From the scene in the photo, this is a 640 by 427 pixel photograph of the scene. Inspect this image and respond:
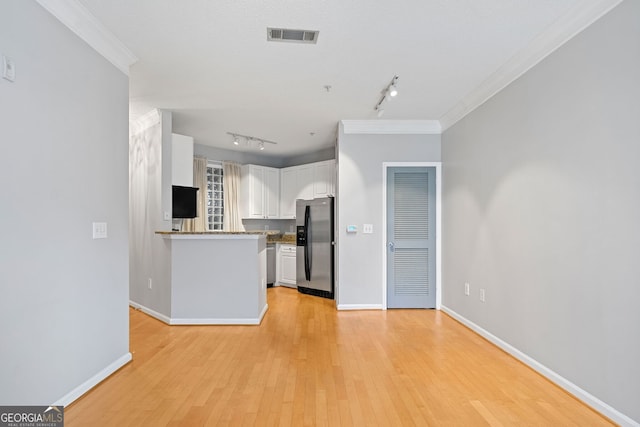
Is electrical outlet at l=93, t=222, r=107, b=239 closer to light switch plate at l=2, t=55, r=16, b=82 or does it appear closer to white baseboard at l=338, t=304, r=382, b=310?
light switch plate at l=2, t=55, r=16, b=82

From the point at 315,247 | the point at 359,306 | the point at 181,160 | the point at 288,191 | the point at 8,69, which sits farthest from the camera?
the point at 288,191

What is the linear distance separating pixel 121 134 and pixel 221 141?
317cm

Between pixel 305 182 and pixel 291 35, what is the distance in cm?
412

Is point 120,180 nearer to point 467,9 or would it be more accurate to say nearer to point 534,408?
point 467,9

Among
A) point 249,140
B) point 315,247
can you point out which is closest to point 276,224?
point 315,247

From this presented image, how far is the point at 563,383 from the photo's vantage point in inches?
97.1

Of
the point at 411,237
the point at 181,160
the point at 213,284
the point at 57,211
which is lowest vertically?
the point at 213,284

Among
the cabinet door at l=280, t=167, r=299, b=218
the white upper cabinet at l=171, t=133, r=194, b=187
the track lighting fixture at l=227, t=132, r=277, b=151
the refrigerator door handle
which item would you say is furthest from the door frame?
the white upper cabinet at l=171, t=133, r=194, b=187

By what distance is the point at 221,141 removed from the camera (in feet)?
19.8

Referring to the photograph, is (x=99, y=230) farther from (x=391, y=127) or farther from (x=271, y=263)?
(x=271, y=263)

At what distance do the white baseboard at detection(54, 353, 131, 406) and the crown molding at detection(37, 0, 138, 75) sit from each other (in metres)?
2.49

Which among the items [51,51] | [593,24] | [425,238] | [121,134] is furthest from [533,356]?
[51,51]

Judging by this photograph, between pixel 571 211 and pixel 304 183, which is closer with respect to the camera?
pixel 571 211

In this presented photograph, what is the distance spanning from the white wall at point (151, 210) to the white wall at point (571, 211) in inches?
149
